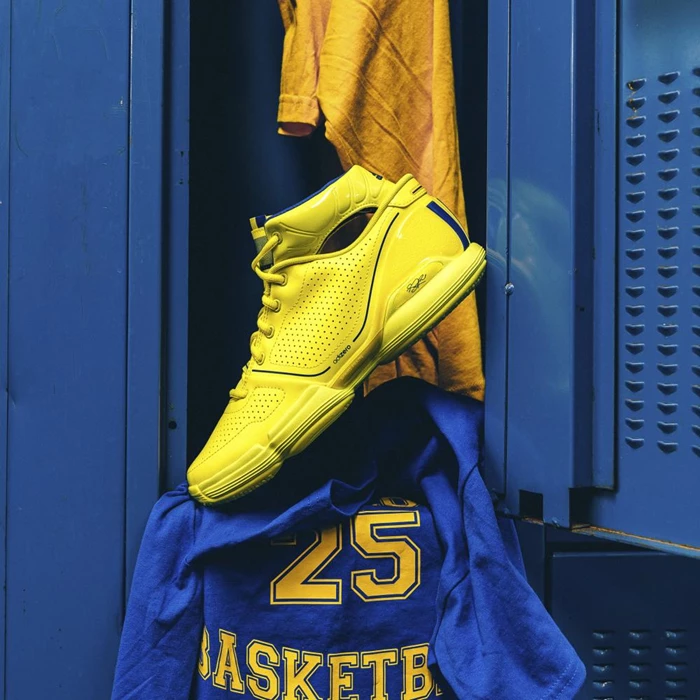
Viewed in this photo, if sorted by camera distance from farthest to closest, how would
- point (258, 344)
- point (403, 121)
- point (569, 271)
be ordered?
point (403, 121) → point (258, 344) → point (569, 271)

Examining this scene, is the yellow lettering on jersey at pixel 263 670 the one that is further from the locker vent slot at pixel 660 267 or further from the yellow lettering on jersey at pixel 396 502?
the locker vent slot at pixel 660 267

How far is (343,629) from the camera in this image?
76 cm

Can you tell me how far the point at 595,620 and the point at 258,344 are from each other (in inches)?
21.5

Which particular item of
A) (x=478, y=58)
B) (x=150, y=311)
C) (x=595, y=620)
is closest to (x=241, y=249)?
(x=150, y=311)

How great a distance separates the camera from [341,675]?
76cm

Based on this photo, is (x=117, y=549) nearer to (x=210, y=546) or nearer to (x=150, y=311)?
(x=210, y=546)

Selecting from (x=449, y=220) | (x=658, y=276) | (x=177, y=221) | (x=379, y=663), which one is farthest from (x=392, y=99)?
(x=379, y=663)

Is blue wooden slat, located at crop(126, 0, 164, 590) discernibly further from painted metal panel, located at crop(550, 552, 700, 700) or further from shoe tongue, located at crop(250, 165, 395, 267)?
painted metal panel, located at crop(550, 552, 700, 700)

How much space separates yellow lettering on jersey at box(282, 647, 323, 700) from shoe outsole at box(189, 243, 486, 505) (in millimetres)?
184

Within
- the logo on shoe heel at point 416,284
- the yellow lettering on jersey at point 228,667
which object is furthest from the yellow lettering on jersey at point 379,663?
the logo on shoe heel at point 416,284

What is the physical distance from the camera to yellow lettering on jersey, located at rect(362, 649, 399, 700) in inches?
29.9

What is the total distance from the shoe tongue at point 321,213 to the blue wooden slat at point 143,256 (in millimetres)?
134

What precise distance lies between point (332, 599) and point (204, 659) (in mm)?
161

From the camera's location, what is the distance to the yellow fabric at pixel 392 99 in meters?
0.91
